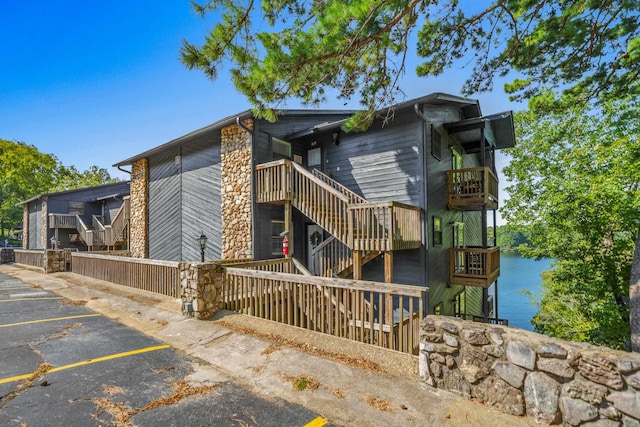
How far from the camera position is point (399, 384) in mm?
3451

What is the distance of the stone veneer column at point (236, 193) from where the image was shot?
9.91m

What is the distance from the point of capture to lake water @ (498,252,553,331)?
96.1 ft

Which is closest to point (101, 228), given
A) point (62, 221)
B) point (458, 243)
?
point (62, 221)

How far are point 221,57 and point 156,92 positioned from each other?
9608 millimetres

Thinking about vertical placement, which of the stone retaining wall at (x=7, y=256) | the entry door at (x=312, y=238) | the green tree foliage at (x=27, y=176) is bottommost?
the stone retaining wall at (x=7, y=256)

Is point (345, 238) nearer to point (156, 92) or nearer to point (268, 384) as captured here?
point (268, 384)

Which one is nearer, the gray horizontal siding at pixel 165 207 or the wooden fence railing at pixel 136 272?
the wooden fence railing at pixel 136 272

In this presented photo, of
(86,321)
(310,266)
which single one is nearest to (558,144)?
(310,266)

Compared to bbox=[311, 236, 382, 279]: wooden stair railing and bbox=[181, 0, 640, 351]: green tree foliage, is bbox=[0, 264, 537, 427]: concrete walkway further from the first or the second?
bbox=[181, 0, 640, 351]: green tree foliage

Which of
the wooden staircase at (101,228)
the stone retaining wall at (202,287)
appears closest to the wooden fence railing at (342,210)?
the stone retaining wall at (202,287)

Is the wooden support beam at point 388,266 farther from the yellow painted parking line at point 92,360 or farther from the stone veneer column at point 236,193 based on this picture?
the yellow painted parking line at point 92,360

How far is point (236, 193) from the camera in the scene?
33.8ft

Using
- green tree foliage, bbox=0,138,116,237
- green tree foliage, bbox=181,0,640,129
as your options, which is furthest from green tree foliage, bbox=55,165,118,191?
green tree foliage, bbox=181,0,640,129

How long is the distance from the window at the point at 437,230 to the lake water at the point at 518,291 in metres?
10.3
